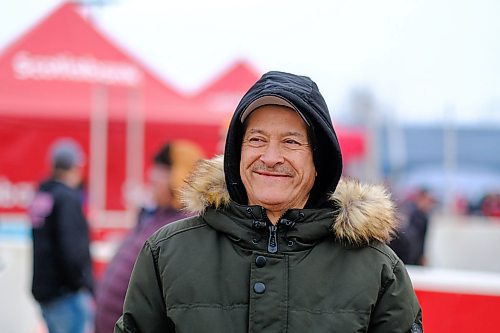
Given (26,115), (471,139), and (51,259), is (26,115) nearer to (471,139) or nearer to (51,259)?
(51,259)

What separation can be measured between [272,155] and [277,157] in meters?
0.01

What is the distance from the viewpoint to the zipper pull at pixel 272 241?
6.30 feet

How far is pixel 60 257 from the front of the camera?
509 centimetres

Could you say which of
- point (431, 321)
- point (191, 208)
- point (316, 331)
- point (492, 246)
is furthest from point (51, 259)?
point (492, 246)

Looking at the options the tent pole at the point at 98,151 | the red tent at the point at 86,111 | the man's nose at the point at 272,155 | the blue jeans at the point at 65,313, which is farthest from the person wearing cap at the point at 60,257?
the red tent at the point at 86,111

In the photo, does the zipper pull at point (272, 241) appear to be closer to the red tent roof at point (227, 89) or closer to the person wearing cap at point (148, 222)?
the person wearing cap at point (148, 222)

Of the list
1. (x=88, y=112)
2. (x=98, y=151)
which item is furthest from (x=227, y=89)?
(x=98, y=151)

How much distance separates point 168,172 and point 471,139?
38.0m

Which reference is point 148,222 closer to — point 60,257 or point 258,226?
point 60,257

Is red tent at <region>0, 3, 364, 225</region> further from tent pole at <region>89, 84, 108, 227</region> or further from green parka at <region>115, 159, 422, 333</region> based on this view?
green parka at <region>115, 159, 422, 333</region>

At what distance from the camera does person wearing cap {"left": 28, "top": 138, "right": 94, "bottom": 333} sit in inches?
200

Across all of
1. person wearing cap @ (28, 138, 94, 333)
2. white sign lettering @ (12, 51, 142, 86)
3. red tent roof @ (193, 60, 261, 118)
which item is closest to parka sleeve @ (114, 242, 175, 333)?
person wearing cap @ (28, 138, 94, 333)

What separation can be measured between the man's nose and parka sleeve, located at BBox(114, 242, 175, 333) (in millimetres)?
394

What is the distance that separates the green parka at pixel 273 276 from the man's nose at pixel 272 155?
0.43ft
